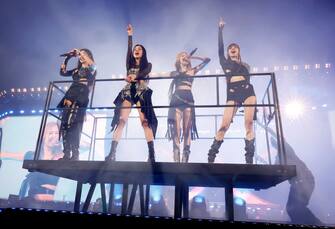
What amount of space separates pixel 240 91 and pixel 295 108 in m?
18.5

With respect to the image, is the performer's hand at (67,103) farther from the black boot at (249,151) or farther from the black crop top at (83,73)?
the black boot at (249,151)

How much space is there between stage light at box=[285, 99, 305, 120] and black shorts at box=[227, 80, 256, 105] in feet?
59.4

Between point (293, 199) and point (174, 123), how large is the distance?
5.99 meters

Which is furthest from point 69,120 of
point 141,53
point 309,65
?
point 309,65

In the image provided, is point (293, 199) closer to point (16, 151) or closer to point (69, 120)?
point (69, 120)

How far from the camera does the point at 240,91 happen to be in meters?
5.13

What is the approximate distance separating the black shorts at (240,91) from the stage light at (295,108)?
18106 mm

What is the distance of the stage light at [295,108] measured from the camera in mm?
21506

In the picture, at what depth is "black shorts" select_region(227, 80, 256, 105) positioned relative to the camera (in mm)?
5090

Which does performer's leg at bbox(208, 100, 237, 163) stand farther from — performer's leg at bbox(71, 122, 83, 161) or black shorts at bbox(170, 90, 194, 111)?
performer's leg at bbox(71, 122, 83, 161)

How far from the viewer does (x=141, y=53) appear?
546 centimetres

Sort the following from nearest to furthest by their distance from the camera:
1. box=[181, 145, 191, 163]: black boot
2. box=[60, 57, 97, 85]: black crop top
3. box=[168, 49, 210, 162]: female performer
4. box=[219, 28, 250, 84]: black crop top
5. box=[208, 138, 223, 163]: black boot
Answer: box=[208, 138, 223, 163]: black boot, box=[219, 28, 250, 84]: black crop top, box=[181, 145, 191, 163]: black boot, box=[60, 57, 97, 85]: black crop top, box=[168, 49, 210, 162]: female performer

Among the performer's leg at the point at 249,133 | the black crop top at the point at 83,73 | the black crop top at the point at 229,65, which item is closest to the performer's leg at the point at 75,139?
the black crop top at the point at 83,73

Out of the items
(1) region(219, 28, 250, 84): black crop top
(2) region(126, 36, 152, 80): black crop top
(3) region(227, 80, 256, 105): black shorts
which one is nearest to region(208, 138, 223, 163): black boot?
(3) region(227, 80, 256, 105): black shorts
